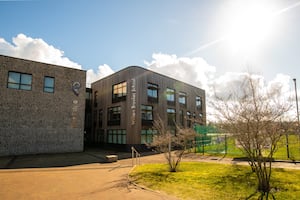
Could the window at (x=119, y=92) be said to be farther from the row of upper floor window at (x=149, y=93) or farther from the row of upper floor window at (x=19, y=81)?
the row of upper floor window at (x=19, y=81)

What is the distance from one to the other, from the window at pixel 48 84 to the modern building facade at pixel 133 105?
8.82m

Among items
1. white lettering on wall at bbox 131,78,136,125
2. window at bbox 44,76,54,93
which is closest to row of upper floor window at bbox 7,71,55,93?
window at bbox 44,76,54,93

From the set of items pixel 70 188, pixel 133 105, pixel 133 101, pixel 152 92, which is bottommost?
pixel 70 188

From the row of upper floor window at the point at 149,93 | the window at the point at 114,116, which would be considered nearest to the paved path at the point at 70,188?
the window at the point at 114,116

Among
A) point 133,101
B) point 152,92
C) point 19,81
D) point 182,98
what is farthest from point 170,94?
point 19,81

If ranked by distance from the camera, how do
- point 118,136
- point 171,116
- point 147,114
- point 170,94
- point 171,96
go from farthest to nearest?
1. point 171,96
2. point 170,94
3. point 171,116
4. point 118,136
5. point 147,114

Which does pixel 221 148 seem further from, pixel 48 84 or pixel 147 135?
pixel 48 84

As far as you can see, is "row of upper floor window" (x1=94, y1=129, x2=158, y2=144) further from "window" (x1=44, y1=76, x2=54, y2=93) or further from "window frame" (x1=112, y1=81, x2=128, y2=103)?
"window" (x1=44, y1=76, x2=54, y2=93)

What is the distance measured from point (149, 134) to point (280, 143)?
67.6ft

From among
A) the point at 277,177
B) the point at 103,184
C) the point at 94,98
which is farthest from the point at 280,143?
the point at 94,98

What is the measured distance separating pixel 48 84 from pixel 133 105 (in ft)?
Result: 35.1

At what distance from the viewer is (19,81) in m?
22.4

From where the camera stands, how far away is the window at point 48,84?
24.0m

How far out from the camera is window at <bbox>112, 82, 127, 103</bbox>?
28391mm
